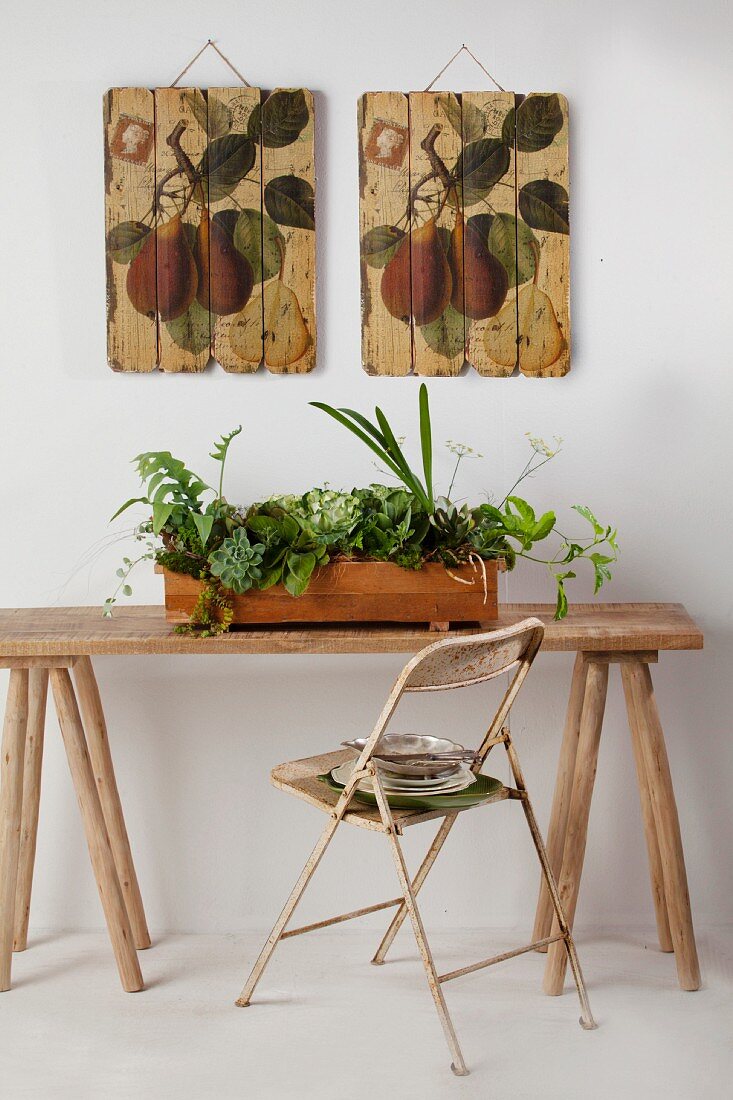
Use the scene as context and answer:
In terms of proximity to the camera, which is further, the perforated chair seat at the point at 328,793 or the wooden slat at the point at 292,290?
the wooden slat at the point at 292,290

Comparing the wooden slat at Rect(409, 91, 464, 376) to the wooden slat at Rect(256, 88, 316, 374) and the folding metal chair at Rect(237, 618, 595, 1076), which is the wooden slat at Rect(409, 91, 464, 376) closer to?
the wooden slat at Rect(256, 88, 316, 374)

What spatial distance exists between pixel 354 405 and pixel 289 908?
1.24 meters

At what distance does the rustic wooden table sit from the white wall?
223 mm

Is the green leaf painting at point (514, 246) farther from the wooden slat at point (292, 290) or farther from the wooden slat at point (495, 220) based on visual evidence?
the wooden slat at point (292, 290)

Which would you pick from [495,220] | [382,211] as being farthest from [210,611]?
[495,220]

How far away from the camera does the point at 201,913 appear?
275 centimetres

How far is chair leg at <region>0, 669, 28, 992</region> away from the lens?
2.34 m

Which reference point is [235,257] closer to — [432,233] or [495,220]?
[432,233]

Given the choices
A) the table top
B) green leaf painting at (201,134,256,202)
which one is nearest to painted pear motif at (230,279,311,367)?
green leaf painting at (201,134,256,202)

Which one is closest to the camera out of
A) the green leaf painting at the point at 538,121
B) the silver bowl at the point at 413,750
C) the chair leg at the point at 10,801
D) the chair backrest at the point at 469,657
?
the chair backrest at the point at 469,657

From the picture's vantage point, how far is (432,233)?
2.64 m

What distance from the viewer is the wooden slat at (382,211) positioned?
103 inches

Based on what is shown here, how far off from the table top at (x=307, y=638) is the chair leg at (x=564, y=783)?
18cm

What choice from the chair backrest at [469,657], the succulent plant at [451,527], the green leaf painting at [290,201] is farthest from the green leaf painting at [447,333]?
the chair backrest at [469,657]
